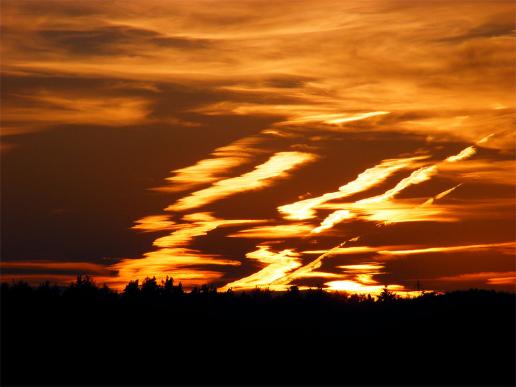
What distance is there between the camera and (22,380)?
431 feet

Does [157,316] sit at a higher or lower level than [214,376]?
higher

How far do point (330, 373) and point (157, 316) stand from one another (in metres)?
39.0

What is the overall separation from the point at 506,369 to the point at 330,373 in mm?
29012

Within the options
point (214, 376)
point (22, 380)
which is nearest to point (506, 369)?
point (214, 376)

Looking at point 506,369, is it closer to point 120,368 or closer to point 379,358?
point 379,358

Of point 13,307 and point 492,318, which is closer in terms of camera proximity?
point 13,307

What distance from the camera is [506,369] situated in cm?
15812

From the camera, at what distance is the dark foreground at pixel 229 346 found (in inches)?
5812

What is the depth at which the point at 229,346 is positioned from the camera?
587ft

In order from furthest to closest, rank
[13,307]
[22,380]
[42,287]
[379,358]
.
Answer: [42,287] → [379,358] → [13,307] → [22,380]

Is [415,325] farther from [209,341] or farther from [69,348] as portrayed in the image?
[69,348]

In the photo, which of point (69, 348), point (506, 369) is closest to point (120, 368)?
point (69, 348)

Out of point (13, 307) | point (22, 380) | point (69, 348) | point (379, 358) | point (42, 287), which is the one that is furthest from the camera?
point (42, 287)

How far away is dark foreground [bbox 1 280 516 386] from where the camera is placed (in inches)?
5812
